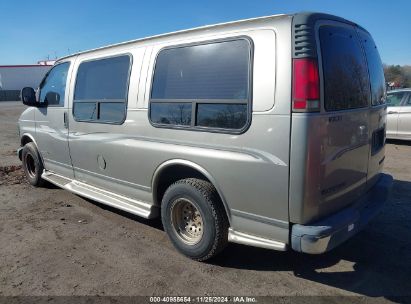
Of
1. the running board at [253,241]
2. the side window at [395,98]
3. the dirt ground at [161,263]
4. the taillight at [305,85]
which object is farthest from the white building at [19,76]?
the taillight at [305,85]

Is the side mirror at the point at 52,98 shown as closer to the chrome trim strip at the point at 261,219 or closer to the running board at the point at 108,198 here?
the running board at the point at 108,198

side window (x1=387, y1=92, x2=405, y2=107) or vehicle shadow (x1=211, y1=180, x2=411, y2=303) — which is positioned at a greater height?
side window (x1=387, y1=92, x2=405, y2=107)

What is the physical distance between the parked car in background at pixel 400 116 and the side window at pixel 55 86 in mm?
8901

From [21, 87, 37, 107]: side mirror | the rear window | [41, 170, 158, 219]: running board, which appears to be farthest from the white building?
the rear window

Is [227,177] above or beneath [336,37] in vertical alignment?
beneath

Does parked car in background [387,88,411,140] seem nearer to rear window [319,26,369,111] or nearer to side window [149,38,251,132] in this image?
rear window [319,26,369,111]

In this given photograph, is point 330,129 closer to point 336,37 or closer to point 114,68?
point 336,37

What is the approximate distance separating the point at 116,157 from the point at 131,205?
59cm

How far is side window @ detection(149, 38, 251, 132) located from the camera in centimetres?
330

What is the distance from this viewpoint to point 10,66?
62.7 m

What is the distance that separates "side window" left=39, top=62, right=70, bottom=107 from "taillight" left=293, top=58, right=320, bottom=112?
3834 mm

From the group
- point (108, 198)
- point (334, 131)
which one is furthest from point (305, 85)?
point (108, 198)

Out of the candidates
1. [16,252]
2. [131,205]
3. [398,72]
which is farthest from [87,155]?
[398,72]

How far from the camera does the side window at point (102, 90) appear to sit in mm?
4516
